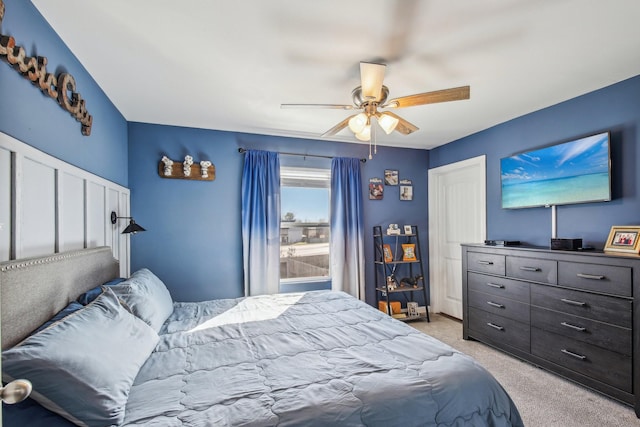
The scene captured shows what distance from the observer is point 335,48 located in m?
1.98

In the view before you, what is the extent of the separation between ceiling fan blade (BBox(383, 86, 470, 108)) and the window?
2.09m

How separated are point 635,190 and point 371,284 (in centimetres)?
282

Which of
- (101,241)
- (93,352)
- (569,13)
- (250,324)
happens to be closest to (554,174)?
(569,13)

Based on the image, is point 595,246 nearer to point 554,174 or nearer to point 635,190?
point 635,190

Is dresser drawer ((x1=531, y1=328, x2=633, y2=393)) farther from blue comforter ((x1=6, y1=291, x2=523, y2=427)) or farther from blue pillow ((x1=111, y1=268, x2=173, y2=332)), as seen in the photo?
blue pillow ((x1=111, y1=268, x2=173, y2=332))

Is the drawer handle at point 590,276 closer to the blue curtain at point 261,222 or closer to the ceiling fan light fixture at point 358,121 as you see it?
the ceiling fan light fixture at point 358,121

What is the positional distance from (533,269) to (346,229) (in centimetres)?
208

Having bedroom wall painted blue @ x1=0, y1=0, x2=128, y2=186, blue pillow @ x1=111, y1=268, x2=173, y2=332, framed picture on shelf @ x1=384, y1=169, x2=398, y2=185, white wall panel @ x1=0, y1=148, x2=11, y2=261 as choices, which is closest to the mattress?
blue pillow @ x1=111, y1=268, x2=173, y2=332

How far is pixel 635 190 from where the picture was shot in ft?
7.83

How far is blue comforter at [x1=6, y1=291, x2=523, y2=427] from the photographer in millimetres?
1225

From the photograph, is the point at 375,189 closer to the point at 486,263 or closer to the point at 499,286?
the point at 486,263

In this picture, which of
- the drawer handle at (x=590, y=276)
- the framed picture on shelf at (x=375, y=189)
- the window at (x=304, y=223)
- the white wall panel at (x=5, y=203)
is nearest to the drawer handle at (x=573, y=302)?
the drawer handle at (x=590, y=276)

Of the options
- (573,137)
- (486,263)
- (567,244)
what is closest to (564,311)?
(567,244)

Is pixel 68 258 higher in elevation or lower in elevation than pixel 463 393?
higher
